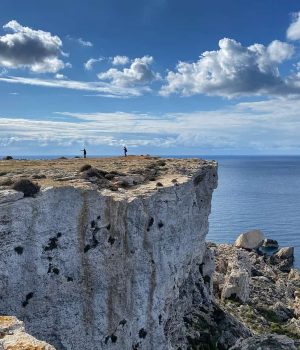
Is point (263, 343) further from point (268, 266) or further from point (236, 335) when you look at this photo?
point (268, 266)

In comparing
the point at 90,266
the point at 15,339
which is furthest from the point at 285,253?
the point at 15,339

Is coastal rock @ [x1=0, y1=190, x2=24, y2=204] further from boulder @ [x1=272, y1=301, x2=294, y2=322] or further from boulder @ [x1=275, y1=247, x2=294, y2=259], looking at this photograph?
boulder @ [x1=275, y1=247, x2=294, y2=259]

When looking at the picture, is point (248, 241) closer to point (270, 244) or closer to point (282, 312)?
point (270, 244)

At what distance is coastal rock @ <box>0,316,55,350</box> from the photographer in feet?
60.8

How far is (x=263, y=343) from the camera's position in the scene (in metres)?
45.5

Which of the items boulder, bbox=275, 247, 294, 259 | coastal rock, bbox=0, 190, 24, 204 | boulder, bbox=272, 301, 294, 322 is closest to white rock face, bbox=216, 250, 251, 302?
boulder, bbox=272, 301, 294, 322

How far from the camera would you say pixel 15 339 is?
773 inches

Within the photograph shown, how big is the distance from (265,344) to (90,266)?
68.1ft

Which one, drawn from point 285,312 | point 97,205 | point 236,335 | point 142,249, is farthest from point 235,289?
point 97,205

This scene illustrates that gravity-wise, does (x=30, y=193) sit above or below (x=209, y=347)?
above

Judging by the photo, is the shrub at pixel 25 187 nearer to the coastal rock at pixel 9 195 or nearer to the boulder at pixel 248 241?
the coastal rock at pixel 9 195

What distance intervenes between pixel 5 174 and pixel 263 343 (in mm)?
30017

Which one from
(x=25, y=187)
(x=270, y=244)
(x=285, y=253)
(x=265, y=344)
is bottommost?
(x=270, y=244)

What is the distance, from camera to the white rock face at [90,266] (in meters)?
32.4
